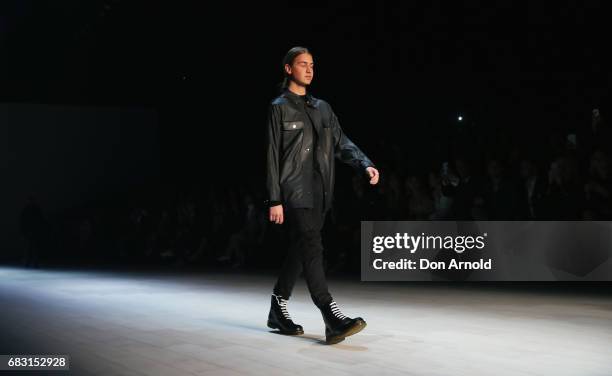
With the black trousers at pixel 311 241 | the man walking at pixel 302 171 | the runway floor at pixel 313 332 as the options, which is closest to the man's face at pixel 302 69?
the man walking at pixel 302 171

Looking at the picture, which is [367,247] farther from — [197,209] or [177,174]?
[177,174]

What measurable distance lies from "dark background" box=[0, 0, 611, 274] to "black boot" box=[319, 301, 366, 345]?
6796 millimetres

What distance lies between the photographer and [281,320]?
4941 millimetres

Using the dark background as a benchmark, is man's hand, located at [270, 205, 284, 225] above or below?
below

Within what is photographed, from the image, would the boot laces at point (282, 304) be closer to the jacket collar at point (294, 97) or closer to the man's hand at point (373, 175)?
the man's hand at point (373, 175)

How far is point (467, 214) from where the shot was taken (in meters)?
9.84

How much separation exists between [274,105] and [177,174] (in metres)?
16.8

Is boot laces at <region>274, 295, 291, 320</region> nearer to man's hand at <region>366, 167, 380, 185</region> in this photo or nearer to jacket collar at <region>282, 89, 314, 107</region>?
man's hand at <region>366, 167, 380, 185</region>

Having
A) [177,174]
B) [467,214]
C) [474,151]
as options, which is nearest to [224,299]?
[467,214]

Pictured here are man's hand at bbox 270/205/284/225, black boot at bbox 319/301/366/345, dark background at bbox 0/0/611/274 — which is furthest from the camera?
dark background at bbox 0/0/611/274

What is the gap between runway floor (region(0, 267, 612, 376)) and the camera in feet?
12.8

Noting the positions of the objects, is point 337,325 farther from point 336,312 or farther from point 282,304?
point 282,304

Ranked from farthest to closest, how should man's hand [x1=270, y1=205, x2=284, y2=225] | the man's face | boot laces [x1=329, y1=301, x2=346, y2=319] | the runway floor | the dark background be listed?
the dark background, the man's face, man's hand [x1=270, y1=205, x2=284, y2=225], boot laces [x1=329, y1=301, x2=346, y2=319], the runway floor

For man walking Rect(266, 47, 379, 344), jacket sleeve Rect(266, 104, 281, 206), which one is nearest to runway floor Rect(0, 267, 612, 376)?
man walking Rect(266, 47, 379, 344)
